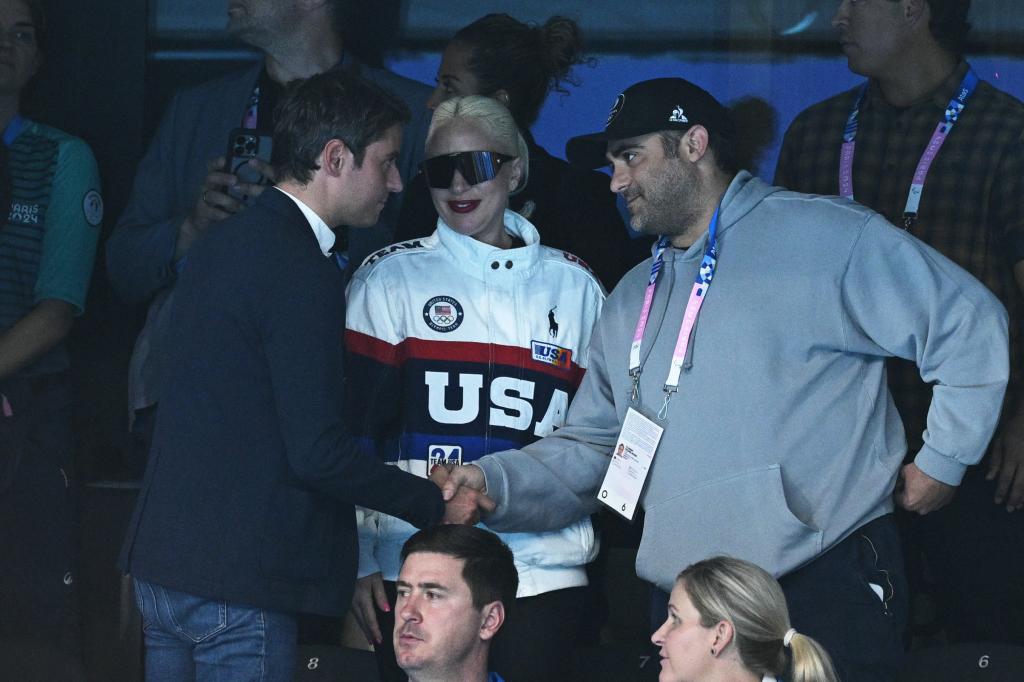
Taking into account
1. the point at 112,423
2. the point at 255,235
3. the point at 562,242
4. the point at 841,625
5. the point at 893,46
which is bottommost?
the point at 112,423

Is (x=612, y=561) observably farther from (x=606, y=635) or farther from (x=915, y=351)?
(x=915, y=351)

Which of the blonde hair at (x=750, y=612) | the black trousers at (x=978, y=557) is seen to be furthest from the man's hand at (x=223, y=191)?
the black trousers at (x=978, y=557)

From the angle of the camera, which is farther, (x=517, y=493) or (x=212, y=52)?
(x=212, y=52)

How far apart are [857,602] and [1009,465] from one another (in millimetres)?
855

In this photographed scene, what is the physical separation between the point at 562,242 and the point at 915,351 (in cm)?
108

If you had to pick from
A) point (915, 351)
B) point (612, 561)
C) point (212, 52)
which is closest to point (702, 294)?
point (915, 351)

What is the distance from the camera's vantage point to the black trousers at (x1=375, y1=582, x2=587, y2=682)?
116 inches

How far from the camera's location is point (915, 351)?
2783mm

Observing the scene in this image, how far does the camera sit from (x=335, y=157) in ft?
8.93

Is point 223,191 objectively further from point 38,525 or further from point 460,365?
point 38,525

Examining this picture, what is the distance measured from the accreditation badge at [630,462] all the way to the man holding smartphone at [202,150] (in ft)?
3.28

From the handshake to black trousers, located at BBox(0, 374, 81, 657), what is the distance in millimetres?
1387

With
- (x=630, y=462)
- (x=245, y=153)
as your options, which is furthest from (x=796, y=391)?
(x=245, y=153)

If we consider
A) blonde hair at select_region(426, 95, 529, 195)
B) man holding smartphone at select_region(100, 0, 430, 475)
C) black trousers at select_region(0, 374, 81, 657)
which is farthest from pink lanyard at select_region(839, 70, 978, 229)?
black trousers at select_region(0, 374, 81, 657)
